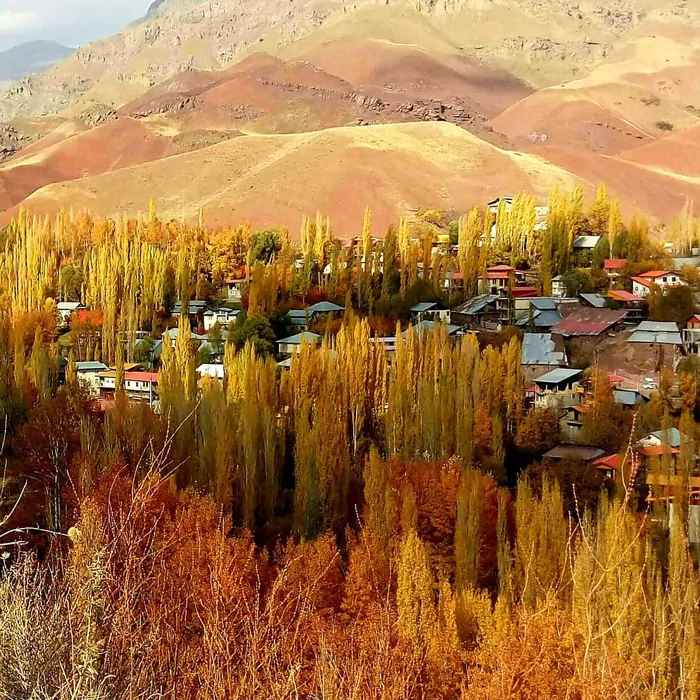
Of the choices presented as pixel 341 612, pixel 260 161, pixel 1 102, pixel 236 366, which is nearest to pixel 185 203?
pixel 260 161

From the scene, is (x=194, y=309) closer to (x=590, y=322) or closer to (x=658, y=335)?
(x=590, y=322)

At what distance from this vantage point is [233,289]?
27.8m

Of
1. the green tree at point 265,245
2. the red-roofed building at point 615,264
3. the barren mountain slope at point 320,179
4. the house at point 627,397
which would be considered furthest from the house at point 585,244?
the barren mountain slope at point 320,179

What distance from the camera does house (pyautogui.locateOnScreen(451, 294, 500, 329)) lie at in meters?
22.5

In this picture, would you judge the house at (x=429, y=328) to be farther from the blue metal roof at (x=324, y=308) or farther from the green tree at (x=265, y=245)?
the green tree at (x=265, y=245)

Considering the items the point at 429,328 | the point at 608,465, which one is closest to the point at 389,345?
the point at 429,328

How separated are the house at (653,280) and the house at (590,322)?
Result: 1.94 m

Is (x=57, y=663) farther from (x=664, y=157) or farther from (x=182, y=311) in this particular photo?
(x=664, y=157)

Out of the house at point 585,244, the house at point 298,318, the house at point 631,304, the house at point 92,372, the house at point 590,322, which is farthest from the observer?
the house at point 585,244

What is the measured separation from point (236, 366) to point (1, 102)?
117 m

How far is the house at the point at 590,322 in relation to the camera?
20688 mm

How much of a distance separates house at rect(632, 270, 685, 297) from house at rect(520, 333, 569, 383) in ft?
14.0

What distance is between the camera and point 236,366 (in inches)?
633

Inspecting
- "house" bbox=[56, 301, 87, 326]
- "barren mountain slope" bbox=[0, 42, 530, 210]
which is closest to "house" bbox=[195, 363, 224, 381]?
"house" bbox=[56, 301, 87, 326]
